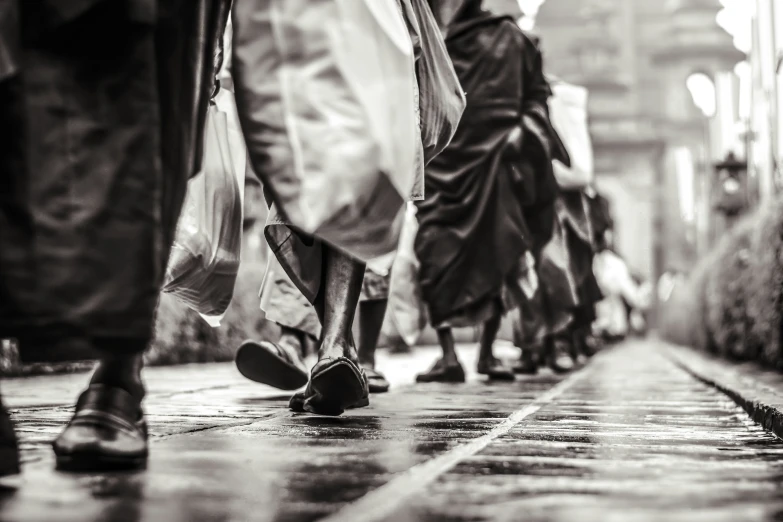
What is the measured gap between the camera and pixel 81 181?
7.25ft

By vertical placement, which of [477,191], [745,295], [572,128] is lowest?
[745,295]

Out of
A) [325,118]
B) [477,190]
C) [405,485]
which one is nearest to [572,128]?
[477,190]

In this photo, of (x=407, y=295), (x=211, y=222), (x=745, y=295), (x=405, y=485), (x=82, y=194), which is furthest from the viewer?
(x=745, y=295)

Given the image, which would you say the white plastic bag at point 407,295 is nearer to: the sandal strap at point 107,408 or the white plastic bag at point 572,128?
the white plastic bag at point 572,128

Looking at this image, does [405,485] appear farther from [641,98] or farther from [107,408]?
[641,98]

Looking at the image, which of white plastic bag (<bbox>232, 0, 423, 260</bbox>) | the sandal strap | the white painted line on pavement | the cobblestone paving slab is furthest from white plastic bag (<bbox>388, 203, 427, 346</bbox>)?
the sandal strap

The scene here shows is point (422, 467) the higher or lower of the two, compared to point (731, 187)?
lower

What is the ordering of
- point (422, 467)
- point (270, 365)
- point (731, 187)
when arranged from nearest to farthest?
point (422, 467) → point (270, 365) → point (731, 187)

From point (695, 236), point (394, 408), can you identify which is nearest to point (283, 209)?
point (394, 408)

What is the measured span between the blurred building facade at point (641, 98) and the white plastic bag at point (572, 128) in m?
37.2

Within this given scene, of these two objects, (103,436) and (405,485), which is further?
(103,436)

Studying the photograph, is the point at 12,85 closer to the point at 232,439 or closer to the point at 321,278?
the point at 232,439

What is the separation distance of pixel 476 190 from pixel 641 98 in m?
46.9

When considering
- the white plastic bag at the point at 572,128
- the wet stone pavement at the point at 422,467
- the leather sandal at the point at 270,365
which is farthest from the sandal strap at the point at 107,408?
the white plastic bag at the point at 572,128
